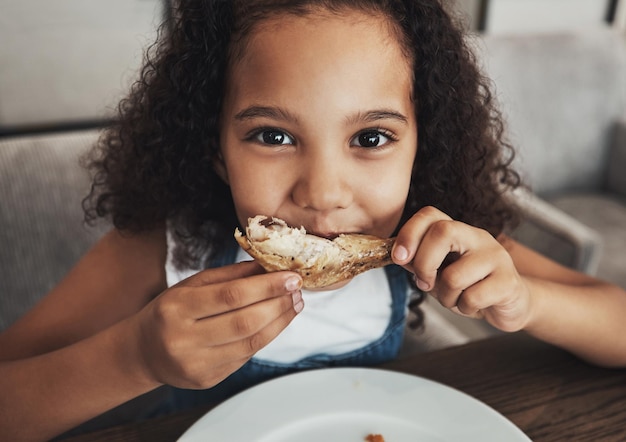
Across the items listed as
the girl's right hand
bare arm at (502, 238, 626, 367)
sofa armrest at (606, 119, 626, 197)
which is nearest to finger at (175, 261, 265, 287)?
the girl's right hand

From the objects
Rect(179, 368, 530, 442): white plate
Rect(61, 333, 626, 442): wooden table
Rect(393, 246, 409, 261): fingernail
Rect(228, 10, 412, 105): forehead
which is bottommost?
Rect(61, 333, 626, 442): wooden table

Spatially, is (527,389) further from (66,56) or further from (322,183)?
(66,56)

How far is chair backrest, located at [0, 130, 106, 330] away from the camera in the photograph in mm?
1502

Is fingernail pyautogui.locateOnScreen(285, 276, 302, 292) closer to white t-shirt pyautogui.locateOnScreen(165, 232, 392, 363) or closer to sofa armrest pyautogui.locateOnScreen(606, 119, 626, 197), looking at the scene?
white t-shirt pyautogui.locateOnScreen(165, 232, 392, 363)

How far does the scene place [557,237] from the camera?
6.41ft

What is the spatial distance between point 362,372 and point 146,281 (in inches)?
20.8

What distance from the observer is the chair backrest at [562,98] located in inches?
103

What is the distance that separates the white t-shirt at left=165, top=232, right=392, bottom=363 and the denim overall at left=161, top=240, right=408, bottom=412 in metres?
0.02

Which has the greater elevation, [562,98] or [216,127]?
[216,127]

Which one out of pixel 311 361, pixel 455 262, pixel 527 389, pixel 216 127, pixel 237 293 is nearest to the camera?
pixel 237 293

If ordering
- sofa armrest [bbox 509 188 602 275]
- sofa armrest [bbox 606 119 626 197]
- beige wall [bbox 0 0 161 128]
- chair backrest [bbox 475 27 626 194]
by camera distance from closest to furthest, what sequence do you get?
sofa armrest [bbox 509 188 602 275]
beige wall [bbox 0 0 161 128]
chair backrest [bbox 475 27 626 194]
sofa armrest [bbox 606 119 626 197]

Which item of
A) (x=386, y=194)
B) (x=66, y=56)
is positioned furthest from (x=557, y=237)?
(x=66, y=56)

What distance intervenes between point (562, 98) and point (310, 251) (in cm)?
235

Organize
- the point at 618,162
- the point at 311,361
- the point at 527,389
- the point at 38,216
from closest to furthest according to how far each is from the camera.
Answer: the point at 527,389, the point at 311,361, the point at 38,216, the point at 618,162
